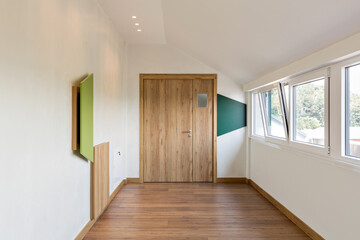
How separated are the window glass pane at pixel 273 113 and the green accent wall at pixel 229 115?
70 centimetres

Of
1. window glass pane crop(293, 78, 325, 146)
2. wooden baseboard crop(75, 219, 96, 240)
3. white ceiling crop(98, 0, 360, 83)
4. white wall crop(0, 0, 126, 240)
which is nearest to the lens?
white wall crop(0, 0, 126, 240)

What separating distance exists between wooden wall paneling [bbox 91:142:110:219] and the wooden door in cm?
142

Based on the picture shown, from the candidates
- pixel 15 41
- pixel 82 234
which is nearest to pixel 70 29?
pixel 15 41

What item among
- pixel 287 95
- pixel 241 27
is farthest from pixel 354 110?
pixel 241 27

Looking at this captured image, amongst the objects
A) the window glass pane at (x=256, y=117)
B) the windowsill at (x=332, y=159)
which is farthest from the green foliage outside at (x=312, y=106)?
the window glass pane at (x=256, y=117)

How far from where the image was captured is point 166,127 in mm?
4715

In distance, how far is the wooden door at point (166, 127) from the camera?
471cm

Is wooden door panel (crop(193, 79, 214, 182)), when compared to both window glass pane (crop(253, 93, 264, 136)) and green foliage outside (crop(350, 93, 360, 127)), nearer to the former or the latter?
window glass pane (crop(253, 93, 264, 136))

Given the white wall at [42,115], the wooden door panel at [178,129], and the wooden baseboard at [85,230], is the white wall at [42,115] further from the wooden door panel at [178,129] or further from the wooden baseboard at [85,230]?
the wooden door panel at [178,129]

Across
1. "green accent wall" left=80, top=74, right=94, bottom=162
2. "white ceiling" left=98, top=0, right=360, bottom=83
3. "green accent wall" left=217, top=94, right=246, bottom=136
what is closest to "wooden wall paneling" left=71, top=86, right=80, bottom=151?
"green accent wall" left=80, top=74, right=94, bottom=162

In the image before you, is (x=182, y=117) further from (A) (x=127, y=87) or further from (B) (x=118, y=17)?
(B) (x=118, y=17)

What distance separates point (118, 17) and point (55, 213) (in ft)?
8.91

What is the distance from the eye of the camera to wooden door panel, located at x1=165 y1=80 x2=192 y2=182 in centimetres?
471

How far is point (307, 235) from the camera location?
260 cm
